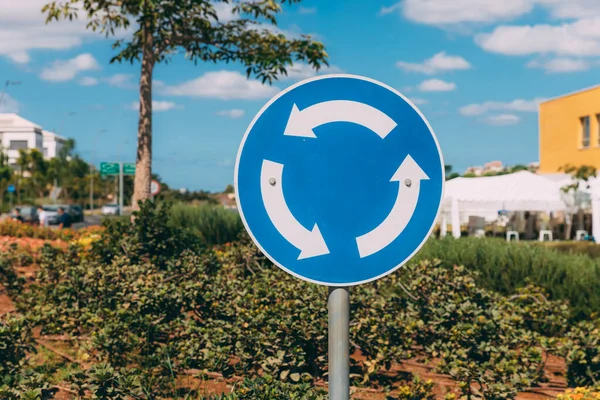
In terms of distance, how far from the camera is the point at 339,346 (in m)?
2.06

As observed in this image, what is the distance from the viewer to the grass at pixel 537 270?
6.91 meters

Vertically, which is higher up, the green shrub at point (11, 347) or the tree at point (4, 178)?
the tree at point (4, 178)

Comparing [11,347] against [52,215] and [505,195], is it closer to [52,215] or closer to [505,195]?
[505,195]

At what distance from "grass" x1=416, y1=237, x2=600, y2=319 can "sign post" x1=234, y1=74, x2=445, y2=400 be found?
16.7 feet

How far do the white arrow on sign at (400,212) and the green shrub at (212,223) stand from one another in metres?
9.52

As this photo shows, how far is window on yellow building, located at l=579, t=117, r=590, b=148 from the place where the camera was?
34594 millimetres

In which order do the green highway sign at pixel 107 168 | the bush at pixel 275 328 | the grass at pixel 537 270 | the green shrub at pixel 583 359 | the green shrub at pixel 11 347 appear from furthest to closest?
the green highway sign at pixel 107 168
the grass at pixel 537 270
the green shrub at pixel 583 359
the green shrub at pixel 11 347
the bush at pixel 275 328

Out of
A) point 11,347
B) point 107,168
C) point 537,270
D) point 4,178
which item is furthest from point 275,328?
point 4,178

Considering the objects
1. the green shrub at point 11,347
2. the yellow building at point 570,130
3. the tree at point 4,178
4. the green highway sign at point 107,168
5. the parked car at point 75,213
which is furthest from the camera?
the tree at point 4,178

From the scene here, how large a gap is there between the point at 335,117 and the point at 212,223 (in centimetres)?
1023

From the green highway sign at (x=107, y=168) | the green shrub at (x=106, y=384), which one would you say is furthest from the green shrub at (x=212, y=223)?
the green shrub at (x=106, y=384)

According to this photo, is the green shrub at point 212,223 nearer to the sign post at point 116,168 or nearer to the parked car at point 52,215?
the sign post at point 116,168

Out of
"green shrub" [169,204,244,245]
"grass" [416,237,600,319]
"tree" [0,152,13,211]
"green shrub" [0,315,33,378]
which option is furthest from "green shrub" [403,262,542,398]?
"tree" [0,152,13,211]

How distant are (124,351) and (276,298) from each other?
1090 mm
